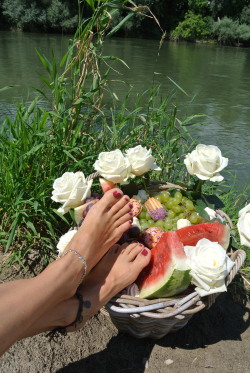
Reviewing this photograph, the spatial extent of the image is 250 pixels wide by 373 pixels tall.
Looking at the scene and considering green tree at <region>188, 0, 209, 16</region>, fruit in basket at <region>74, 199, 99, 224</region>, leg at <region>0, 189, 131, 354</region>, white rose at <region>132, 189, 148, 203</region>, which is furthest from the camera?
green tree at <region>188, 0, 209, 16</region>

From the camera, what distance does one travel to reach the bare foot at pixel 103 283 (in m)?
1.28

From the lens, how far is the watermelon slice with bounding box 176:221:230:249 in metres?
1.47

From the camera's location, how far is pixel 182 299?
4.21ft

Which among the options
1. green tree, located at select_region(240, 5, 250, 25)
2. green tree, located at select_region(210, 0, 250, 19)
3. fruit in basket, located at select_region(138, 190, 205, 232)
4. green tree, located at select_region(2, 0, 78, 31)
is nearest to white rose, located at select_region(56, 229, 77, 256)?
fruit in basket, located at select_region(138, 190, 205, 232)

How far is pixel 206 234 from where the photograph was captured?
1.47 m

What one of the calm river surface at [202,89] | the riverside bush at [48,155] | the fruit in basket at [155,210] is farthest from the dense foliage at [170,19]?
the fruit in basket at [155,210]

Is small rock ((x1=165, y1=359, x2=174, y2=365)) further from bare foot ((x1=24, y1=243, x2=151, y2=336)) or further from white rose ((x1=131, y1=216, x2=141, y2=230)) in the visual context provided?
white rose ((x1=131, y1=216, x2=141, y2=230))

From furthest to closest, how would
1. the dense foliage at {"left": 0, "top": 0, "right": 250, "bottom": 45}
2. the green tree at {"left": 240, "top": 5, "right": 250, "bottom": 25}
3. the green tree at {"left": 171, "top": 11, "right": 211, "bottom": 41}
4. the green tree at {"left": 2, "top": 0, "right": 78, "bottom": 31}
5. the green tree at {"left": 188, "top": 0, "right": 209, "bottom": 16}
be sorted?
the green tree at {"left": 188, "top": 0, "right": 209, "bottom": 16}, the green tree at {"left": 171, "top": 11, "right": 211, "bottom": 41}, the green tree at {"left": 240, "top": 5, "right": 250, "bottom": 25}, the dense foliage at {"left": 0, "top": 0, "right": 250, "bottom": 45}, the green tree at {"left": 2, "top": 0, "right": 78, "bottom": 31}

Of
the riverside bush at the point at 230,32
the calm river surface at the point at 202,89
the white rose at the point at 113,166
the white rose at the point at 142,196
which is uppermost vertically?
the riverside bush at the point at 230,32

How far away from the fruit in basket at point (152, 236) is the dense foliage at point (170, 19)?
62.9ft

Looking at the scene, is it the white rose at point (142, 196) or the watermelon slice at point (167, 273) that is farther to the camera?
the white rose at point (142, 196)

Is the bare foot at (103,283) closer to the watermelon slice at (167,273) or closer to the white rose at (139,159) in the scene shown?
the watermelon slice at (167,273)

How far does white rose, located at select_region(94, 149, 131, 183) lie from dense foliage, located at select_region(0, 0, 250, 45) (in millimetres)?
19014

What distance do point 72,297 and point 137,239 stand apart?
1.58 feet
